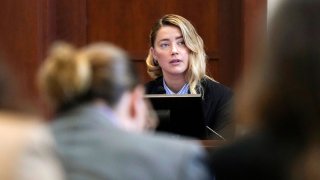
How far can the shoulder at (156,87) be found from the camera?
396 cm

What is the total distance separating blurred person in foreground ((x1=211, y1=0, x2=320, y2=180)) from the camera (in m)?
1.48

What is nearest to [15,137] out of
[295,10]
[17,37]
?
[295,10]

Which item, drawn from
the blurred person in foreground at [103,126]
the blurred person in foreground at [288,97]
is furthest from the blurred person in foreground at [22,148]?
the blurred person in foreground at [288,97]

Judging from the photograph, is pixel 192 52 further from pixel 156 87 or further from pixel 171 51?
pixel 156 87

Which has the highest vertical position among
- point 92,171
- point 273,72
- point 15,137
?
point 273,72

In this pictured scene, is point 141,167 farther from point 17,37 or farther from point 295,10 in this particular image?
point 17,37

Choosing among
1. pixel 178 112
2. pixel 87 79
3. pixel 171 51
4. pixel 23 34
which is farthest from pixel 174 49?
pixel 87 79

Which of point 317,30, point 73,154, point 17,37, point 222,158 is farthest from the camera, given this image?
point 17,37

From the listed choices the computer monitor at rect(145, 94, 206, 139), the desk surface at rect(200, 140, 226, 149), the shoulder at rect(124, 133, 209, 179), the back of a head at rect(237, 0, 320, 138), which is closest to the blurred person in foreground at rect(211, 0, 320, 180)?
the back of a head at rect(237, 0, 320, 138)

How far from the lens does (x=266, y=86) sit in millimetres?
1524

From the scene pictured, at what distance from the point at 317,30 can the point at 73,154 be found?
67 centimetres

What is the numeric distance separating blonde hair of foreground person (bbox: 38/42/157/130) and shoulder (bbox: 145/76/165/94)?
1973mm

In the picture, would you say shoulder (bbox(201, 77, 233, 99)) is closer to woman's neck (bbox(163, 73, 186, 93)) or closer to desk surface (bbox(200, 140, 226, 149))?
woman's neck (bbox(163, 73, 186, 93))

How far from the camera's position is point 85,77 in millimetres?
1900
